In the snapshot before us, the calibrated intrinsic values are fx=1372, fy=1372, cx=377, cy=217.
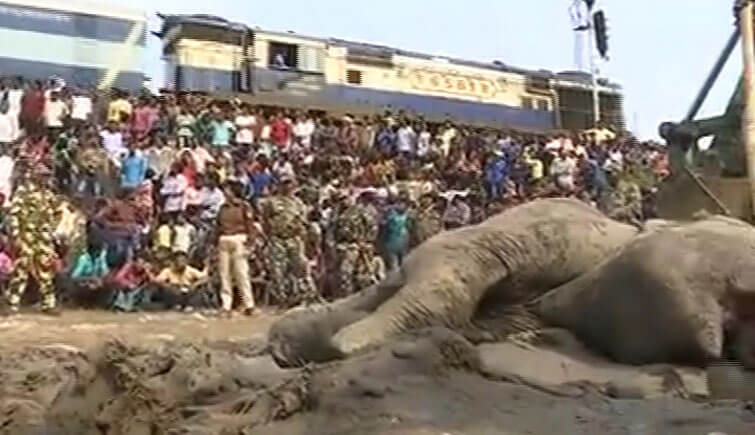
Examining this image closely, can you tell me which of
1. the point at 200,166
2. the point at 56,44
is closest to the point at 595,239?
the point at 200,166

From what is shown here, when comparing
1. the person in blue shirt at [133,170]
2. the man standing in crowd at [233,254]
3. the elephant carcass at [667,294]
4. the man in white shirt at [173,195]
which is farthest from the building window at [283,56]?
the elephant carcass at [667,294]

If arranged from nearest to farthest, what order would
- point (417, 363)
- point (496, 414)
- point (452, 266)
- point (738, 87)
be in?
point (496, 414)
point (417, 363)
point (452, 266)
point (738, 87)

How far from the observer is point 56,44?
60.5ft

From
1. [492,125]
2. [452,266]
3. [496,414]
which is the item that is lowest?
[496,414]

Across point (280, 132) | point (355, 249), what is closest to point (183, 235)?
point (355, 249)

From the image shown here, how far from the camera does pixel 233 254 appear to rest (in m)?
14.2

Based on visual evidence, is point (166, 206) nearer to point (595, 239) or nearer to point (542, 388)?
point (595, 239)

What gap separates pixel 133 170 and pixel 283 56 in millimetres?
9739

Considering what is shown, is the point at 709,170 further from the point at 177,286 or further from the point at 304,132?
the point at 304,132

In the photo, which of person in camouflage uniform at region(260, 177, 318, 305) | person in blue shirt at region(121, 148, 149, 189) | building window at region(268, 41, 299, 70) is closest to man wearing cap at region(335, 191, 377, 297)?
person in camouflage uniform at region(260, 177, 318, 305)

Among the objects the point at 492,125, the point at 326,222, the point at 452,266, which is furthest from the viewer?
the point at 492,125

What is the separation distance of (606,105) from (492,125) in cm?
674

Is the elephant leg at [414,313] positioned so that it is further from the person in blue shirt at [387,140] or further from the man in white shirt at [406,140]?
the man in white shirt at [406,140]

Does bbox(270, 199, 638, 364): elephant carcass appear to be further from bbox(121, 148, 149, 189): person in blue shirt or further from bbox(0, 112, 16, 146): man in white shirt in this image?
bbox(0, 112, 16, 146): man in white shirt
